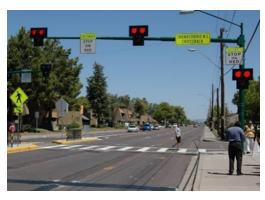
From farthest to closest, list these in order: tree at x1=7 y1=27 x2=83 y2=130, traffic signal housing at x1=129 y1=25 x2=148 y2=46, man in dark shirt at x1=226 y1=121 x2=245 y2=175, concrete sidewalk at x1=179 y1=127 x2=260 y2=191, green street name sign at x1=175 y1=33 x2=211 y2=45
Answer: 1. tree at x1=7 y1=27 x2=83 y2=130
2. green street name sign at x1=175 y1=33 x2=211 y2=45
3. traffic signal housing at x1=129 y1=25 x2=148 y2=46
4. man in dark shirt at x1=226 y1=121 x2=245 y2=175
5. concrete sidewalk at x1=179 y1=127 x2=260 y2=191

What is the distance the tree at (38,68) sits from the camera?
53.0 metres

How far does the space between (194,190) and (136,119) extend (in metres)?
156

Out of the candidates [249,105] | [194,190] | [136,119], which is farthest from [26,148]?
[136,119]

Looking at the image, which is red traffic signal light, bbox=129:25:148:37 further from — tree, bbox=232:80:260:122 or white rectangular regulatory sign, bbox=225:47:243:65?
tree, bbox=232:80:260:122

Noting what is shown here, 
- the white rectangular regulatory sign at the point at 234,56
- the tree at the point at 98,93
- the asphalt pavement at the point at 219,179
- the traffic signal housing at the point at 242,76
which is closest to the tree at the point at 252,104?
the tree at the point at 98,93

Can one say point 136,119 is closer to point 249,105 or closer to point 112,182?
point 249,105

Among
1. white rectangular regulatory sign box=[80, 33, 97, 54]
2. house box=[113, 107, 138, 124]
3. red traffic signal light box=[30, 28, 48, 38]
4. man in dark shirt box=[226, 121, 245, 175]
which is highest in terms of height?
red traffic signal light box=[30, 28, 48, 38]

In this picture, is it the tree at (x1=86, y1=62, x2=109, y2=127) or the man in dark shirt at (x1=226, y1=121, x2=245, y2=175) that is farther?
the tree at (x1=86, y1=62, x2=109, y2=127)

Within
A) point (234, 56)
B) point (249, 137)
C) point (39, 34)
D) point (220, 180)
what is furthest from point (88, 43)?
point (220, 180)

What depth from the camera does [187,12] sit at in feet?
60.1

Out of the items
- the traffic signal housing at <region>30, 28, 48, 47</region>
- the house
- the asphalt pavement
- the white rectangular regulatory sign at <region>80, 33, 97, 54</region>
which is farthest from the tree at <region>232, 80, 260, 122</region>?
the traffic signal housing at <region>30, 28, 48, 47</region>

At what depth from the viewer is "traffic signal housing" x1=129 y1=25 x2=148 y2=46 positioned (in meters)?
17.5

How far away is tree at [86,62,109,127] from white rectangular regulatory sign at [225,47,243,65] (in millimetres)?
73826

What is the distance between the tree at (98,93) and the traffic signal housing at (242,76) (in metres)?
75.4
